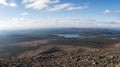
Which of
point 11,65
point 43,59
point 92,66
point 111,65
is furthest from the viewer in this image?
point 43,59

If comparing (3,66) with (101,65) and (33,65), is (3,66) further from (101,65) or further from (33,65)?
(101,65)

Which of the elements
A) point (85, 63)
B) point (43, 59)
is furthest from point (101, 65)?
point (43, 59)

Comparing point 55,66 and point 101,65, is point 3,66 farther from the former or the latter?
point 101,65

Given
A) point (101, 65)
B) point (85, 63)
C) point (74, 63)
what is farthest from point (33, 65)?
point (101, 65)

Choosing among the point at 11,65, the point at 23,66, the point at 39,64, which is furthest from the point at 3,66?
the point at 39,64

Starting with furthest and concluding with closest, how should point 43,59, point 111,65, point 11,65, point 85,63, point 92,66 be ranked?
point 43,59 → point 11,65 → point 85,63 → point 92,66 → point 111,65

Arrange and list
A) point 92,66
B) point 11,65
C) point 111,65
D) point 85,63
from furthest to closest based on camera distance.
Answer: point 11,65 < point 85,63 < point 92,66 < point 111,65

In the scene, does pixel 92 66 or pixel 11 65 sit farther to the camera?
pixel 11 65

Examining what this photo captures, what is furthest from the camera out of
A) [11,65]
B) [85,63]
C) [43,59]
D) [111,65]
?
[43,59]

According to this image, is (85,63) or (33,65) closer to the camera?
(85,63)
